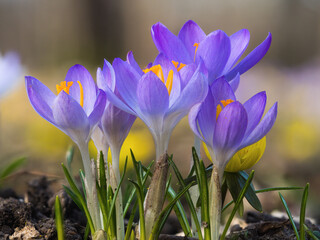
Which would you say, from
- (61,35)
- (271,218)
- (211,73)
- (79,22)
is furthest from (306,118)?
(211,73)

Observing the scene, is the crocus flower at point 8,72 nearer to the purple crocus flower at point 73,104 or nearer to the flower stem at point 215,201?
the purple crocus flower at point 73,104

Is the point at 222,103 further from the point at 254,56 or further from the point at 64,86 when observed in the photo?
the point at 64,86

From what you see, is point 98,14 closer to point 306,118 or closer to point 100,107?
point 306,118

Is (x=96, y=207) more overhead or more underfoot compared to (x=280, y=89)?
more underfoot

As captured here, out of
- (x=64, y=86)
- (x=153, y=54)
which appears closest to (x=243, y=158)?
(x=64, y=86)

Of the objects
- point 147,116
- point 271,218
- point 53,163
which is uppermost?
point 53,163

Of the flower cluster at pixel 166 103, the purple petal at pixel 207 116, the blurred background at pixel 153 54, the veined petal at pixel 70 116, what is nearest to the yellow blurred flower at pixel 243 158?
the flower cluster at pixel 166 103
